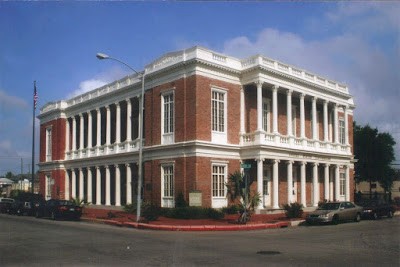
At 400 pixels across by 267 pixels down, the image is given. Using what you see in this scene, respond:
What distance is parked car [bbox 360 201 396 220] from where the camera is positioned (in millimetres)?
32500

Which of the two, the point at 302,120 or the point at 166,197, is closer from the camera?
the point at 166,197

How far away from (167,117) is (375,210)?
16.5 metres

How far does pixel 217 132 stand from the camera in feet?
113

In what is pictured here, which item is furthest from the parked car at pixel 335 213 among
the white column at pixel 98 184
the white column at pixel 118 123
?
the white column at pixel 98 184

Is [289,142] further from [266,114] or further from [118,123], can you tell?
Result: [118,123]

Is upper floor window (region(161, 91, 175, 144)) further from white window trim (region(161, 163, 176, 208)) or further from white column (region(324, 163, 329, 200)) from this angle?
white column (region(324, 163, 329, 200))

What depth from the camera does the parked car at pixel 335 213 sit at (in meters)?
27.7

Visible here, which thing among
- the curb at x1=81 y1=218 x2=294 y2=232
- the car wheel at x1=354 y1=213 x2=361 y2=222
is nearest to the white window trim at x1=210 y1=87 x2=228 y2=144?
the curb at x1=81 y1=218 x2=294 y2=232

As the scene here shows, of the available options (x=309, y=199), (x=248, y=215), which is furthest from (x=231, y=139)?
(x=309, y=199)

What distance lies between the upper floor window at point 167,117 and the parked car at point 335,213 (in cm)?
1211

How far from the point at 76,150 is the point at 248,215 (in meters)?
27.6

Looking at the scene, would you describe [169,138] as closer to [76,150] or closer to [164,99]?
[164,99]

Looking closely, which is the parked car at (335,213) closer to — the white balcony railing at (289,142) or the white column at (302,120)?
the white balcony railing at (289,142)

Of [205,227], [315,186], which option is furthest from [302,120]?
[205,227]
